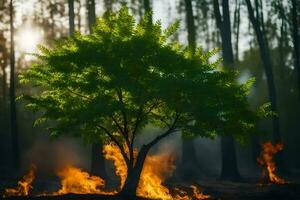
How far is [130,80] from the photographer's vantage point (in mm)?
15617

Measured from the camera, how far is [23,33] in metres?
41.0

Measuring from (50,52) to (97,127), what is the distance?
133 inches

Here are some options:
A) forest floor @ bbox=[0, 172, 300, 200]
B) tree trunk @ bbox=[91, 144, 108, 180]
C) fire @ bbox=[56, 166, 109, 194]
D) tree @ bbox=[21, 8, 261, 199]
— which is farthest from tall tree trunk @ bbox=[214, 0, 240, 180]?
tree @ bbox=[21, 8, 261, 199]

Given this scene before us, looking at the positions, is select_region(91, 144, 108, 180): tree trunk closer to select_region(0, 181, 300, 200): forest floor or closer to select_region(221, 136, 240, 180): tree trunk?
select_region(0, 181, 300, 200): forest floor

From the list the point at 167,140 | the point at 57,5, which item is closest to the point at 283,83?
the point at 167,140

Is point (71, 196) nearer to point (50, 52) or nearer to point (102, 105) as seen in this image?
point (102, 105)

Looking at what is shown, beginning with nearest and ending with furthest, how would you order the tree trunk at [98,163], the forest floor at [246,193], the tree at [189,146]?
the forest floor at [246,193], the tree trunk at [98,163], the tree at [189,146]

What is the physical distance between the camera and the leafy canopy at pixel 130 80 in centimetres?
1555

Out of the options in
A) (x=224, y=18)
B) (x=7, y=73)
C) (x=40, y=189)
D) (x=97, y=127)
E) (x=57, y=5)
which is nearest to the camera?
(x=97, y=127)

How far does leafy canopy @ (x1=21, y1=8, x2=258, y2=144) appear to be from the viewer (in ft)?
51.0

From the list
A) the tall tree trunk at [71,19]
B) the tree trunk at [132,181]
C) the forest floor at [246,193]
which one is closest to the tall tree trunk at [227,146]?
the forest floor at [246,193]

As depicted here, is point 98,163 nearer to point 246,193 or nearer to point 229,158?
point 229,158

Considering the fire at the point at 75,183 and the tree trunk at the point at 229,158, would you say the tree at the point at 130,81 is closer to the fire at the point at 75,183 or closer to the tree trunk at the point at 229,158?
the fire at the point at 75,183

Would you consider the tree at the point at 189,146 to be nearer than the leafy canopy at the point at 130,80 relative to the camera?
No
